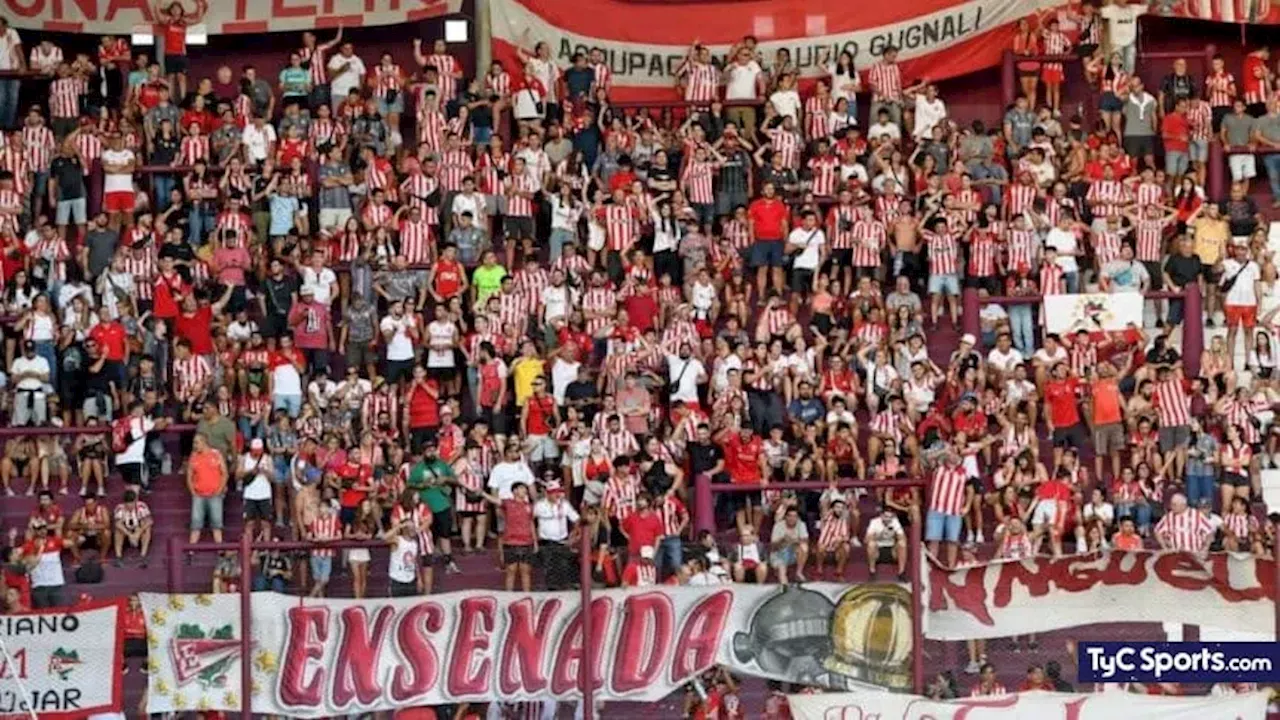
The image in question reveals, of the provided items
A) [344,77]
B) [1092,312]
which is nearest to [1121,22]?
[1092,312]

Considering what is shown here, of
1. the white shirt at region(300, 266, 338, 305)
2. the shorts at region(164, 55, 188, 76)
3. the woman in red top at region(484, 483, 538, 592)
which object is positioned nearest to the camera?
the woman in red top at region(484, 483, 538, 592)

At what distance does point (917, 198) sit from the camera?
39.2m

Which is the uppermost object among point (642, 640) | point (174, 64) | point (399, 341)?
point (174, 64)

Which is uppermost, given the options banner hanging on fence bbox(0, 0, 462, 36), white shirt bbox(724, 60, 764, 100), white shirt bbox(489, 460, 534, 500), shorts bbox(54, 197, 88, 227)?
banner hanging on fence bbox(0, 0, 462, 36)

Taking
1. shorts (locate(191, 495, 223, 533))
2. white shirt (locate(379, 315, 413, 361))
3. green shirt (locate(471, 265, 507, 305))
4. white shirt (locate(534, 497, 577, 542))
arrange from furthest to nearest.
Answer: green shirt (locate(471, 265, 507, 305))
white shirt (locate(379, 315, 413, 361))
shorts (locate(191, 495, 223, 533))
white shirt (locate(534, 497, 577, 542))

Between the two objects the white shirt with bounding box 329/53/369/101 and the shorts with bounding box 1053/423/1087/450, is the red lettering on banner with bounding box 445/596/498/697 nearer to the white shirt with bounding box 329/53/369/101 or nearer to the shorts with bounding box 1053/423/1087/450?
the shorts with bounding box 1053/423/1087/450

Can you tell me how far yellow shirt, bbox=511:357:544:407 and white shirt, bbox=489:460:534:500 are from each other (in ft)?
5.42

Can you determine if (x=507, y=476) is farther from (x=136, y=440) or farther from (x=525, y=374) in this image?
(x=136, y=440)

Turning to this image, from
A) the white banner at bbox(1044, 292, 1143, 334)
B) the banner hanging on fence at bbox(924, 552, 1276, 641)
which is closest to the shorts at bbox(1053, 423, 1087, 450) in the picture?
the white banner at bbox(1044, 292, 1143, 334)

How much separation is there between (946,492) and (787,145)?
7.12 m

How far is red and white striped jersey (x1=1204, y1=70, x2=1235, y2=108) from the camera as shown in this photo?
4116cm

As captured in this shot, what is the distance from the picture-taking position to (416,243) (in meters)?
38.7

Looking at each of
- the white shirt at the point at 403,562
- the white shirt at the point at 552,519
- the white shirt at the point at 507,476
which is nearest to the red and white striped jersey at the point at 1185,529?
the white shirt at the point at 552,519

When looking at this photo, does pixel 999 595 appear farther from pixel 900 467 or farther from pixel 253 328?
pixel 253 328
